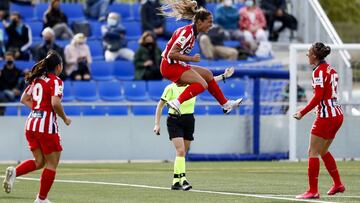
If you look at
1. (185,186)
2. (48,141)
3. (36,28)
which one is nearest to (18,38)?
(36,28)

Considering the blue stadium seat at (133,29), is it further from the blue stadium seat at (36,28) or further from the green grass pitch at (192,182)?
the green grass pitch at (192,182)

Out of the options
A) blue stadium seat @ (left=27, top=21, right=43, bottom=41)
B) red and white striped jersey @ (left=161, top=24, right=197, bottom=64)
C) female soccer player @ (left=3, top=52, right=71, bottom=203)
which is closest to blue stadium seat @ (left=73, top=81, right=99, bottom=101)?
blue stadium seat @ (left=27, top=21, right=43, bottom=41)

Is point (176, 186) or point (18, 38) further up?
point (18, 38)

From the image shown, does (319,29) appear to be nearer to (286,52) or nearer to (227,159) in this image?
(286,52)

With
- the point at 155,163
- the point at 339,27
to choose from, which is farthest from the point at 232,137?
the point at 339,27

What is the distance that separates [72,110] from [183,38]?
9582 millimetres

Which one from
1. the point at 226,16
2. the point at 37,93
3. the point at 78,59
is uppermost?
the point at 226,16

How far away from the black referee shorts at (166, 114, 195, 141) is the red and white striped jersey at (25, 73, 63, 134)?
10.8ft

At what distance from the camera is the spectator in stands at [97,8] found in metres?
29.5

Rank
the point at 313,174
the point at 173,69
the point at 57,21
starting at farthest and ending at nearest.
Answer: the point at 57,21
the point at 173,69
the point at 313,174

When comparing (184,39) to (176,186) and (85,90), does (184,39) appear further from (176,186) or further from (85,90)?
(85,90)

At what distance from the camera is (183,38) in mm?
15328

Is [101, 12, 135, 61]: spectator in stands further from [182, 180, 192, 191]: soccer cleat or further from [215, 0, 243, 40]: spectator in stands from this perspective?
[182, 180, 192, 191]: soccer cleat

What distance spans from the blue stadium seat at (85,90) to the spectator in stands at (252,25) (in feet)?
16.4
